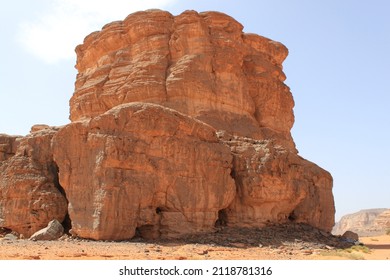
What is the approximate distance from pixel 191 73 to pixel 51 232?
53.3 feet

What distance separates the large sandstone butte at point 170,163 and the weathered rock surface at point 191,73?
105 mm

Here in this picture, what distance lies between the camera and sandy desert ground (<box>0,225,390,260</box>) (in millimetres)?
14586

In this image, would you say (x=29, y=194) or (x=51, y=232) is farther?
(x=29, y=194)

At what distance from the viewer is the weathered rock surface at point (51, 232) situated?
19453mm

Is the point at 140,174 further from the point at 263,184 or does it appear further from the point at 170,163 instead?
the point at 263,184

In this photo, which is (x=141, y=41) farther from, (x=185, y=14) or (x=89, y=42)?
(x=89, y=42)

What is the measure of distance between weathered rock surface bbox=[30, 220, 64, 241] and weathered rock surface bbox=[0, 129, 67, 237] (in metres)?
1.17

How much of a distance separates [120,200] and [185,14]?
64.6 ft

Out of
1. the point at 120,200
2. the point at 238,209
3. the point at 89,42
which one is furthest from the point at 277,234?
the point at 89,42

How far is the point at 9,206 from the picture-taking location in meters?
21.7

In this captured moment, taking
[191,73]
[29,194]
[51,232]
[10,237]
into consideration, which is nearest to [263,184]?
[51,232]

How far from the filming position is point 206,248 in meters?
17.4

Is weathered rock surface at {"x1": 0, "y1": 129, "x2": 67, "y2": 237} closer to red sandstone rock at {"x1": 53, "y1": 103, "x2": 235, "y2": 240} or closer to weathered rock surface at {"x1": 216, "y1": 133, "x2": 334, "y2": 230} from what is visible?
red sandstone rock at {"x1": 53, "y1": 103, "x2": 235, "y2": 240}

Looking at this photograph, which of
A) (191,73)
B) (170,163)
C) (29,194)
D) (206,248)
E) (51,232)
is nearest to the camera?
(206,248)
